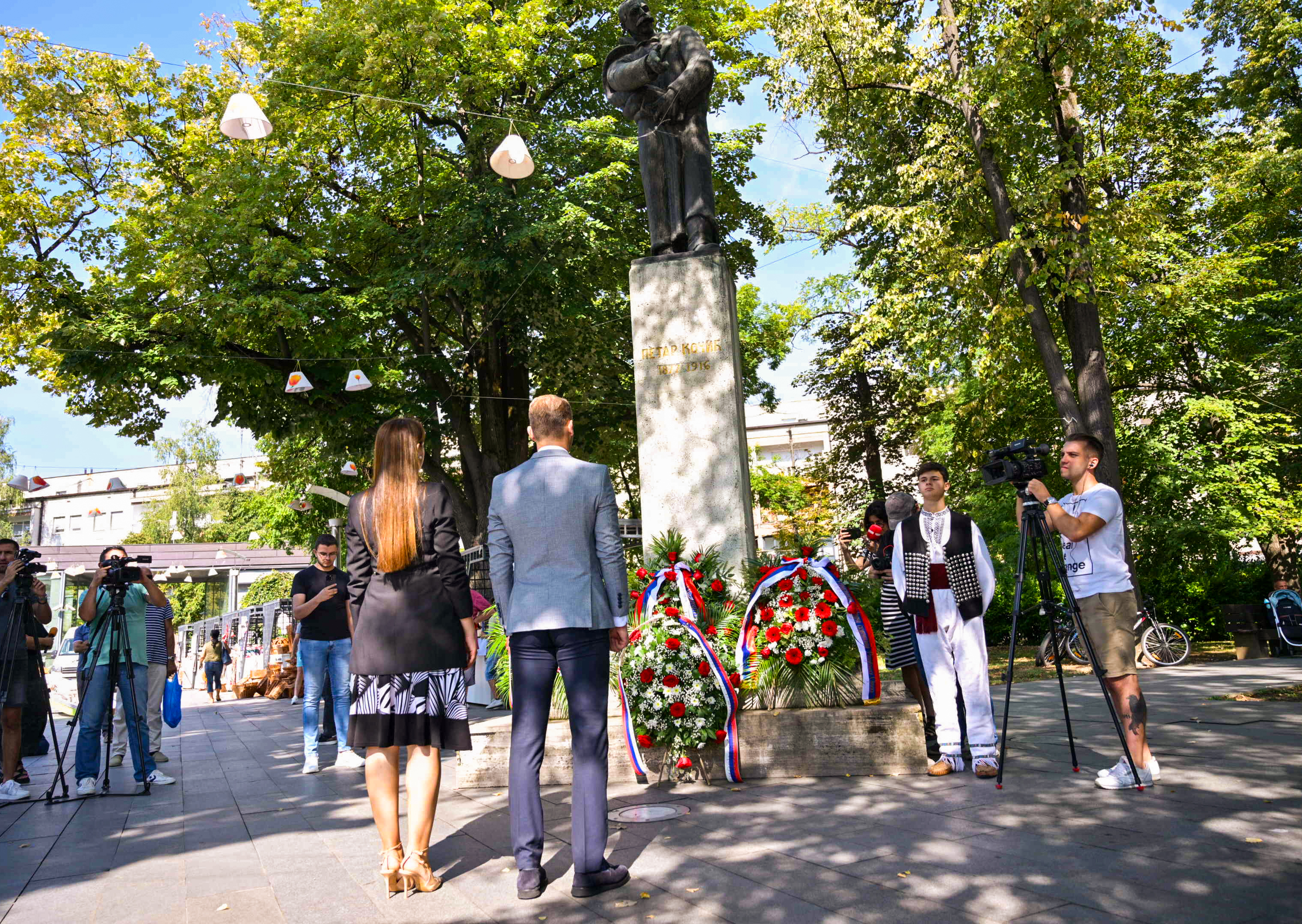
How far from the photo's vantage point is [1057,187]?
49.1 ft

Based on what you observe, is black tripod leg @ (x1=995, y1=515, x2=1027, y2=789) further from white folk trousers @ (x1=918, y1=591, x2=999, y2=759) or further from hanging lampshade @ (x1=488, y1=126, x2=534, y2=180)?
hanging lampshade @ (x1=488, y1=126, x2=534, y2=180)

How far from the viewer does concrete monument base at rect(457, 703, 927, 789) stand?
5719 mm

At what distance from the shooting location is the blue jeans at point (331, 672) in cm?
796

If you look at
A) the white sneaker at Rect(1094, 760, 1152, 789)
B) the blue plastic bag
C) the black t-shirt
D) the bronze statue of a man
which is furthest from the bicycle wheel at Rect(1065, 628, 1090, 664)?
the blue plastic bag

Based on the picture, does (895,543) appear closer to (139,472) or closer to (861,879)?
(861,879)

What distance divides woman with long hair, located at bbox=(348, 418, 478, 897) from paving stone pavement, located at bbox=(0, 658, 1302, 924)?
0.40 meters

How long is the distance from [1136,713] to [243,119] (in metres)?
10.2

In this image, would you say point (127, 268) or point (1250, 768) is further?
point (127, 268)

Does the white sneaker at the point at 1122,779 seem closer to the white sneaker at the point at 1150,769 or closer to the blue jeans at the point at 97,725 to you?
the white sneaker at the point at 1150,769

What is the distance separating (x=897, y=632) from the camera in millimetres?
6375

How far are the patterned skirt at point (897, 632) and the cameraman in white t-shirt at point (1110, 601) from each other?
4.38 feet

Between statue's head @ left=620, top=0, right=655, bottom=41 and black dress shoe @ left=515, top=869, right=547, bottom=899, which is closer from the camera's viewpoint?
black dress shoe @ left=515, top=869, right=547, bottom=899

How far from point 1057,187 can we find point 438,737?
14.2 m

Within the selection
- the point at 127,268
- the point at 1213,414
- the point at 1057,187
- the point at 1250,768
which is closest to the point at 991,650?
the point at 1213,414
